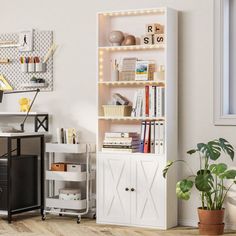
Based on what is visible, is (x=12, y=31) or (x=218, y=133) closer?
(x=218, y=133)

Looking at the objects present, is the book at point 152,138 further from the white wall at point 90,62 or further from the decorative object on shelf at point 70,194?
the decorative object on shelf at point 70,194

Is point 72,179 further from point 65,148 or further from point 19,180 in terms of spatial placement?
A: point 19,180

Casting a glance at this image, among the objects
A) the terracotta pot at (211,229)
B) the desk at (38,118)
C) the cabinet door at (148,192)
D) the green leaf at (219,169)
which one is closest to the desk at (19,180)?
the desk at (38,118)

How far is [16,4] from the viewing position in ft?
21.5

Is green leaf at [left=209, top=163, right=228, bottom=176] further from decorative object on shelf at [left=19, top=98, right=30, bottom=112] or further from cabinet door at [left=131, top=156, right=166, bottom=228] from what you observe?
decorative object on shelf at [left=19, top=98, right=30, bottom=112]

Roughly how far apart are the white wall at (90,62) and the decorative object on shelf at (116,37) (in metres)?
0.32

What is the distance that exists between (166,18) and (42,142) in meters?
1.70

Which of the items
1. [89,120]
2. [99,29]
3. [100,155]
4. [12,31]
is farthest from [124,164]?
[12,31]

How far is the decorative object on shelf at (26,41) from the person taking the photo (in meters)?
6.41

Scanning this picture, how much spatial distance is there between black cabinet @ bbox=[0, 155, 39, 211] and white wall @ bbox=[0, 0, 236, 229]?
0.48m

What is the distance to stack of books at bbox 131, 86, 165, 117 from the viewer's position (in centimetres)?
559

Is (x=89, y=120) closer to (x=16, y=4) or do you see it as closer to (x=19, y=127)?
(x=19, y=127)

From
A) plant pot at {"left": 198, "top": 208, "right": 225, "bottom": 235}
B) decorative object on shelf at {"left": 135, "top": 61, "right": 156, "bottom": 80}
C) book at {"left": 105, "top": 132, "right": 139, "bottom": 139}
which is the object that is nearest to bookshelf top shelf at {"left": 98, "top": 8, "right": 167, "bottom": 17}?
decorative object on shelf at {"left": 135, "top": 61, "right": 156, "bottom": 80}

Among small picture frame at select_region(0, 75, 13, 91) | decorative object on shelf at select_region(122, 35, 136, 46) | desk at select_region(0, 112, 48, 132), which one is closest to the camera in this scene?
decorative object on shelf at select_region(122, 35, 136, 46)
